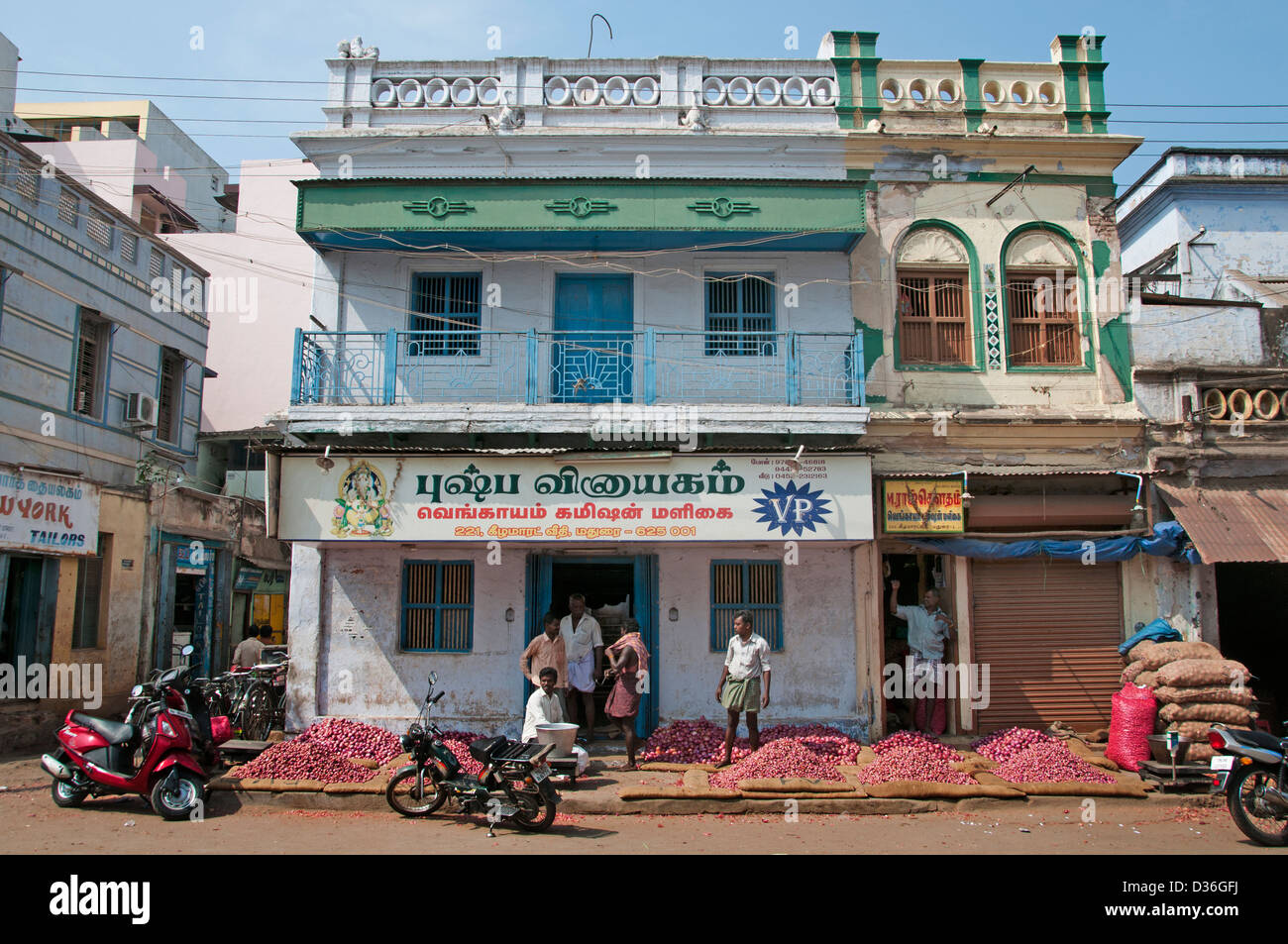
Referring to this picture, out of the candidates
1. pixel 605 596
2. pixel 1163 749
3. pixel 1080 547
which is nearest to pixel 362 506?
pixel 605 596

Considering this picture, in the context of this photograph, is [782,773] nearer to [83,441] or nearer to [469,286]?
[469,286]

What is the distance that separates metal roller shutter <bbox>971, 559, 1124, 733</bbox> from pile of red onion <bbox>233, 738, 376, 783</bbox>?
8176 millimetres

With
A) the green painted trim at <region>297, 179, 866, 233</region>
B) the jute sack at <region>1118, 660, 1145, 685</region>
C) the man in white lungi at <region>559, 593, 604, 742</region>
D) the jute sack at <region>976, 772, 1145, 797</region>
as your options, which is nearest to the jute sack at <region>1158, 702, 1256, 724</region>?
the jute sack at <region>1118, 660, 1145, 685</region>

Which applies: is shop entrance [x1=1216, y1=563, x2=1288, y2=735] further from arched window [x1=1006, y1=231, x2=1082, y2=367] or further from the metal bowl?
arched window [x1=1006, y1=231, x2=1082, y2=367]

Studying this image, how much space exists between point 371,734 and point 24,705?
19.4 ft

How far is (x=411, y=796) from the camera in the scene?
28.9ft

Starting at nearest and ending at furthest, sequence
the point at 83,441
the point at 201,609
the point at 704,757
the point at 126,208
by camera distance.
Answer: the point at 704,757, the point at 83,441, the point at 201,609, the point at 126,208

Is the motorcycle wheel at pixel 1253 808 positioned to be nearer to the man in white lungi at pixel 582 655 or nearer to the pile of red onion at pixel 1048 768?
the pile of red onion at pixel 1048 768

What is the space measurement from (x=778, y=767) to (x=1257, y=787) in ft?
14.6

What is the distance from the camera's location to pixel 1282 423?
1220cm

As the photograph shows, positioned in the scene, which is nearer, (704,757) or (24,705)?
(704,757)

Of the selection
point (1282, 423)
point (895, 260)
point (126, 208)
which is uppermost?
point (126, 208)

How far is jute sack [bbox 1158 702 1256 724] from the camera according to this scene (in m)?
10.0

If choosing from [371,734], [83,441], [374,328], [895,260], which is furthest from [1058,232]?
[83,441]
